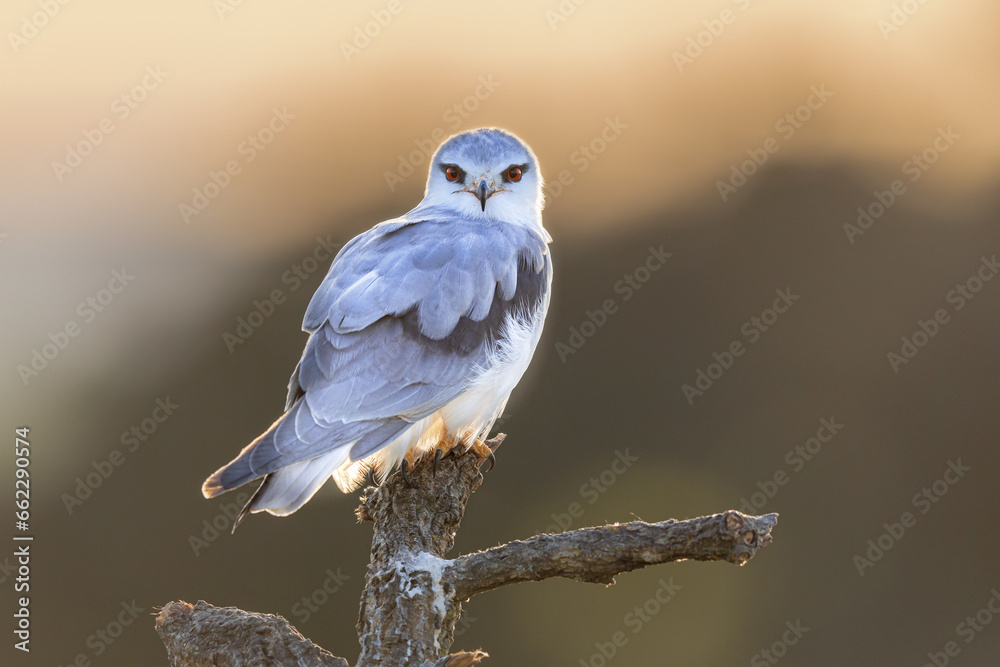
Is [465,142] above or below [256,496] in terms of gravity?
above

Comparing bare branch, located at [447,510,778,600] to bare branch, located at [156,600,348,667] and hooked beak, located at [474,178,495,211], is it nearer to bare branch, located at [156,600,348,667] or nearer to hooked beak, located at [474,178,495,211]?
bare branch, located at [156,600,348,667]

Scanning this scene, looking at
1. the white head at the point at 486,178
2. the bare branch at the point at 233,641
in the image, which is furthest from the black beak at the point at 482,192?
the bare branch at the point at 233,641

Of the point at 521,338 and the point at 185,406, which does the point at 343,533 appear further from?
the point at 521,338

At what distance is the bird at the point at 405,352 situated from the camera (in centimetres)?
331

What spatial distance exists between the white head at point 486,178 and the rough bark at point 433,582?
1873mm

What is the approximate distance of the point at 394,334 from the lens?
3.74 meters

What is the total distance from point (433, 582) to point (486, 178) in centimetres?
227

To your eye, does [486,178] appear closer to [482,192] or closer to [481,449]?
[482,192]

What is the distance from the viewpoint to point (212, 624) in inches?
121

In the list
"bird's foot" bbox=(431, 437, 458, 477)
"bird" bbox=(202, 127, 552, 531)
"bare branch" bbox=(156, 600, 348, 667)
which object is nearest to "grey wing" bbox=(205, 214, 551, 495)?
"bird" bbox=(202, 127, 552, 531)

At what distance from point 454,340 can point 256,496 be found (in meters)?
1.08

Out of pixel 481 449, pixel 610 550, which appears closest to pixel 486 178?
pixel 481 449

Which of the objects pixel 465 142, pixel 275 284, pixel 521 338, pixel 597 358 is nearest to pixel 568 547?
pixel 521 338

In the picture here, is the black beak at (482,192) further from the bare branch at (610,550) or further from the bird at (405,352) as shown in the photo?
the bare branch at (610,550)
